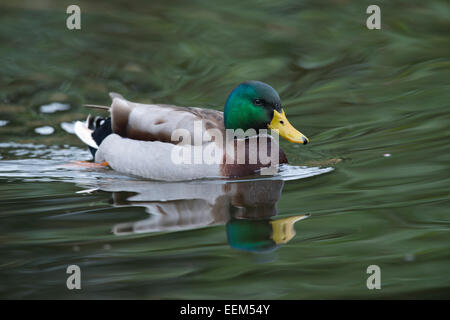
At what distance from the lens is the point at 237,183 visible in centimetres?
614

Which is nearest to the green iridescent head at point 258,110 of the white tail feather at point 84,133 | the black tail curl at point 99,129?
the black tail curl at point 99,129

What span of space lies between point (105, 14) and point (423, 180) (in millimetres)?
7898

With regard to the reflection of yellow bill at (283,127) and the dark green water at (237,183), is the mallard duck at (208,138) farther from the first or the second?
the dark green water at (237,183)

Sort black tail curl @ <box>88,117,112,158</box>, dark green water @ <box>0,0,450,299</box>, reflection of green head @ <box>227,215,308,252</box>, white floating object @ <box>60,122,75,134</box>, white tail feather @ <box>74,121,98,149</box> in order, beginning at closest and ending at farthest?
dark green water @ <box>0,0,450,299</box>
reflection of green head @ <box>227,215,308,252</box>
black tail curl @ <box>88,117,112,158</box>
white tail feather @ <box>74,121,98,149</box>
white floating object @ <box>60,122,75,134</box>

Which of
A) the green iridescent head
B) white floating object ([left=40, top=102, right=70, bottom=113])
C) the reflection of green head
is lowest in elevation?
the reflection of green head

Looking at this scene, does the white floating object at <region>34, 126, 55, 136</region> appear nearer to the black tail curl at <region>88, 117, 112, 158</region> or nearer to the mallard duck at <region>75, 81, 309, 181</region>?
the black tail curl at <region>88, 117, 112, 158</region>

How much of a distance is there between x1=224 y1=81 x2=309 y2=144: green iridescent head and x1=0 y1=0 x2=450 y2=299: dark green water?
0.45m

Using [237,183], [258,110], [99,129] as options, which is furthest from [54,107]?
[237,183]

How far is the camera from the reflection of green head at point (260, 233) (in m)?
4.32

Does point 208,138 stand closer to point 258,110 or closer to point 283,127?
point 258,110

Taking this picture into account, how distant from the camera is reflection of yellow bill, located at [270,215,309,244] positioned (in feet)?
14.5

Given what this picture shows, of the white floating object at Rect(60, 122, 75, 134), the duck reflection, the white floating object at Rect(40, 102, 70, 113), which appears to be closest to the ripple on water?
the duck reflection
